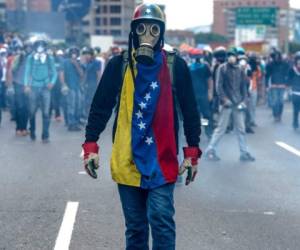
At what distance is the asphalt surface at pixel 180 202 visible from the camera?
8008mm

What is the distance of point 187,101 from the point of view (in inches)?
230

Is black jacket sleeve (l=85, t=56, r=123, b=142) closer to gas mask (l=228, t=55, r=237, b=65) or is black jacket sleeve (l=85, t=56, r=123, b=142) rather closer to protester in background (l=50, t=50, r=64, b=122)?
gas mask (l=228, t=55, r=237, b=65)

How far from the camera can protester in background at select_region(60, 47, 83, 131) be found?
767 inches

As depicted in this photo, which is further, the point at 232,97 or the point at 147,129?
the point at 232,97

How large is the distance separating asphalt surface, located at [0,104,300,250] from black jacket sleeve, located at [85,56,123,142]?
6.67 feet

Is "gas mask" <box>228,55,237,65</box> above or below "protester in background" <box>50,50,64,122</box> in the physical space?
above

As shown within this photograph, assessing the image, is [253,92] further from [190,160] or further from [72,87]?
[190,160]

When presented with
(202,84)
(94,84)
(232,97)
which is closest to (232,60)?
(232,97)

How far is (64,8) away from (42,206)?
84002 millimetres

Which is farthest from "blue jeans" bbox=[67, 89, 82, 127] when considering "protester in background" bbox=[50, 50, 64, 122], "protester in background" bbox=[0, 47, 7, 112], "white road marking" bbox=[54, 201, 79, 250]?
"white road marking" bbox=[54, 201, 79, 250]

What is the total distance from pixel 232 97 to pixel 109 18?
565 ft

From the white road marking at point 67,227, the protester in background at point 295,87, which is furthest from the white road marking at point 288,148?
the white road marking at point 67,227

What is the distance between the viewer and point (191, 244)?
7.82 metres

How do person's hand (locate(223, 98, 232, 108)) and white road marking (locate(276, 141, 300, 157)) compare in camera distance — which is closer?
person's hand (locate(223, 98, 232, 108))
